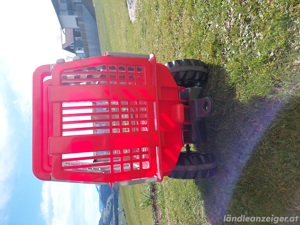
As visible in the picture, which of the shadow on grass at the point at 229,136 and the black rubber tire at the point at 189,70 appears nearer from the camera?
the shadow on grass at the point at 229,136

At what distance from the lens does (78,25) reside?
27.8 m

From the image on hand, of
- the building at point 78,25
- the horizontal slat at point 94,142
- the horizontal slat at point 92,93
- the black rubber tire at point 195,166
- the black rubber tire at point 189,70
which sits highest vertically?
the building at point 78,25

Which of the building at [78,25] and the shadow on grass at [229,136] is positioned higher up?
the building at [78,25]

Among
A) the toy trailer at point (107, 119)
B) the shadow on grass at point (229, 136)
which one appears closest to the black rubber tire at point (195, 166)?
A: the shadow on grass at point (229, 136)

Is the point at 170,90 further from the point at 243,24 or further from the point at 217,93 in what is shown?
the point at 243,24

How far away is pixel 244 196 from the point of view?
121 inches

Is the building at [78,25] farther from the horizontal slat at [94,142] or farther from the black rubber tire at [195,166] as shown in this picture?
the horizontal slat at [94,142]

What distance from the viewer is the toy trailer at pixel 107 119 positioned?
2.52 m

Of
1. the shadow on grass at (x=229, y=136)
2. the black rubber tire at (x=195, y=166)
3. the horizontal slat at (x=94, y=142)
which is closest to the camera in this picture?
the horizontal slat at (x=94, y=142)

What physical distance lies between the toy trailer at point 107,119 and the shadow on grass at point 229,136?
378mm

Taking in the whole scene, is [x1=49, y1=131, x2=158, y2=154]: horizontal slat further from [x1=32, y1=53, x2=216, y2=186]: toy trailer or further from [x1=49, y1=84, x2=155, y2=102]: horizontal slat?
[x1=49, y1=84, x2=155, y2=102]: horizontal slat

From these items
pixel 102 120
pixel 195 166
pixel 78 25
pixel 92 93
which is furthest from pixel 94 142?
pixel 78 25

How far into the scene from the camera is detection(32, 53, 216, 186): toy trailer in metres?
2.52

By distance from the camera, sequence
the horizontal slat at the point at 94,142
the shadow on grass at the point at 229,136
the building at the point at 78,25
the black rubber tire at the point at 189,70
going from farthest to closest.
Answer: the building at the point at 78,25 → the black rubber tire at the point at 189,70 → the shadow on grass at the point at 229,136 → the horizontal slat at the point at 94,142
